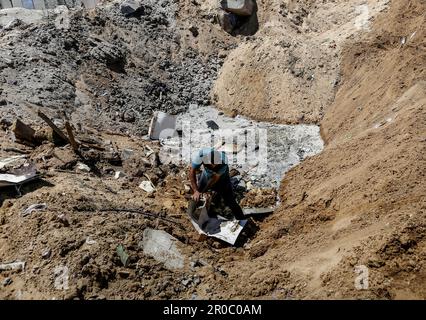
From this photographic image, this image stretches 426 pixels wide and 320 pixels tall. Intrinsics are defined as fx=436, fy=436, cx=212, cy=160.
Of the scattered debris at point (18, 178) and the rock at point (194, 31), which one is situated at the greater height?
the scattered debris at point (18, 178)

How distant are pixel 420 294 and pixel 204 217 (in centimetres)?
355

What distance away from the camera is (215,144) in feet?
34.6

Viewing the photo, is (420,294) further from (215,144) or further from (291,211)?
(215,144)

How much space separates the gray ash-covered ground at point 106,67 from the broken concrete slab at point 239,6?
1.13m

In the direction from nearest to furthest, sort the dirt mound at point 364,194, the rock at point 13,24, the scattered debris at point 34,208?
1. the dirt mound at point 364,194
2. the scattered debris at point 34,208
3. the rock at point 13,24

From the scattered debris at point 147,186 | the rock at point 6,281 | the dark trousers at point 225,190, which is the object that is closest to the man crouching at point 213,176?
the dark trousers at point 225,190

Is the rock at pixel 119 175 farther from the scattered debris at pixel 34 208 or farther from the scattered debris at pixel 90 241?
the scattered debris at pixel 90 241

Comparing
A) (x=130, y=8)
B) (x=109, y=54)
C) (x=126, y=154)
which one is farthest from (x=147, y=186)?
(x=130, y=8)

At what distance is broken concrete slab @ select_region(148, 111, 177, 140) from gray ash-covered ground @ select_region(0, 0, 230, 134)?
1.21 feet

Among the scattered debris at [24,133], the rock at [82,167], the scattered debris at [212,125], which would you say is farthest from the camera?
the scattered debris at [212,125]

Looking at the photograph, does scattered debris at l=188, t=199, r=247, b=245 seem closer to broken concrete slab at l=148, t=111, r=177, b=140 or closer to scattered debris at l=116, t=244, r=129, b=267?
scattered debris at l=116, t=244, r=129, b=267

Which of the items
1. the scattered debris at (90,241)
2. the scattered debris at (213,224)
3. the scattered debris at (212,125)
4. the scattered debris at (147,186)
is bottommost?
the scattered debris at (212,125)

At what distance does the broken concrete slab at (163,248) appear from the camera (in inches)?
231

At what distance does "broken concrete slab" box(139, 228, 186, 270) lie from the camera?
588cm
